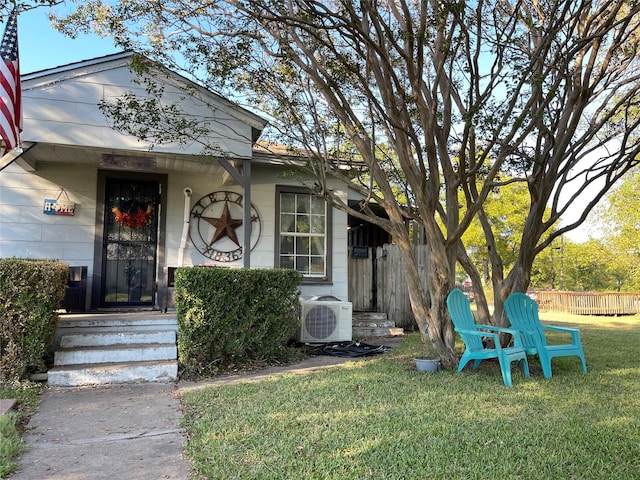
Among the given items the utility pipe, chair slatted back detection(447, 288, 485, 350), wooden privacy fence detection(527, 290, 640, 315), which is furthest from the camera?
wooden privacy fence detection(527, 290, 640, 315)

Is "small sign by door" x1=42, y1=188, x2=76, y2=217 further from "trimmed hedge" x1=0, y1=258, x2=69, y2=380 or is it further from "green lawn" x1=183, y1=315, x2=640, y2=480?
"green lawn" x1=183, y1=315, x2=640, y2=480

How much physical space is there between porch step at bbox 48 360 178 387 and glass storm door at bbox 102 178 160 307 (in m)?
2.35

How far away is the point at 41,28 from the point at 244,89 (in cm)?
280

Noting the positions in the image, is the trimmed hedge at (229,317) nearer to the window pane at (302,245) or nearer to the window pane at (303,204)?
the window pane at (302,245)

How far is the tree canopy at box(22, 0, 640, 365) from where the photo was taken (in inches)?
203

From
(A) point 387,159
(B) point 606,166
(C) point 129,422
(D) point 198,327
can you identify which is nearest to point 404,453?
(C) point 129,422

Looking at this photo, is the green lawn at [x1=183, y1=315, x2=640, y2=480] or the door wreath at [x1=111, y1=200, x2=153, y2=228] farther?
the door wreath at [x1=111, y1=200, x2=153, y2=228]

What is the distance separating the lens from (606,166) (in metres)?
6.07

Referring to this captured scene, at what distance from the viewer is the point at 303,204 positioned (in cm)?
828

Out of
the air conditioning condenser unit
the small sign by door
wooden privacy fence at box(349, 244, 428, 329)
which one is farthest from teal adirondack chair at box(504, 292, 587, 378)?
the small sign by door

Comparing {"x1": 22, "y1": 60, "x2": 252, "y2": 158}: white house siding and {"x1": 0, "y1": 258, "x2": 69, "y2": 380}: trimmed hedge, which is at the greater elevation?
{"x1": 22, "y1": 60, "x2": 252, "y2": 158}: white house siding

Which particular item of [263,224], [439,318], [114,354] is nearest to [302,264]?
[263,224]

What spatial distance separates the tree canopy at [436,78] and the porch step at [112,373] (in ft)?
9.59

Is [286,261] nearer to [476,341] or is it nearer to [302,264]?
[302,264]
